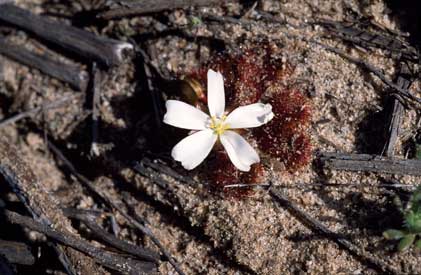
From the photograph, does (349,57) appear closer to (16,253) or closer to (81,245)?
(81,245)

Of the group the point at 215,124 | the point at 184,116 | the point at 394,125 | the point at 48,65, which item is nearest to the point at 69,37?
the point at 48,65

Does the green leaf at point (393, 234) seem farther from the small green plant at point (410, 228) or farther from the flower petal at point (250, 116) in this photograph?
the flower petal at point (250, 116)

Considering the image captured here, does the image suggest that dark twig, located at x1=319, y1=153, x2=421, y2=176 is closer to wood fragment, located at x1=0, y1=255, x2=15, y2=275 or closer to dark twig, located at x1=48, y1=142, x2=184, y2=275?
dark twig, located at x1=48, y1=142, x2=184, y2=275

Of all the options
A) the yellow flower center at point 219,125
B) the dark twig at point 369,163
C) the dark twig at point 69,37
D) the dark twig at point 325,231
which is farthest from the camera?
the dark twig at point 69,37

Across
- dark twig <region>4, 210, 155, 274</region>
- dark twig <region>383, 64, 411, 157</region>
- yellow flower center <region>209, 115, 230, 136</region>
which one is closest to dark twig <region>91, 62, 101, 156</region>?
dark twig <region>4, 210, 155, 274</region>

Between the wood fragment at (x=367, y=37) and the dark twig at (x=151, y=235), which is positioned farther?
the wood fragment at (x=367, y=37)

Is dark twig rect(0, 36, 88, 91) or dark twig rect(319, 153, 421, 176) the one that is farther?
dark twig rect(0, 36, 88, 91)

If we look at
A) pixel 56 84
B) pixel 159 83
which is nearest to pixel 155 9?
pixel 159 83

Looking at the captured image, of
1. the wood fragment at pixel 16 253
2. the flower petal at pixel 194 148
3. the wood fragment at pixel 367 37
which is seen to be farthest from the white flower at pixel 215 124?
the wood fragment at pixel 16 253
